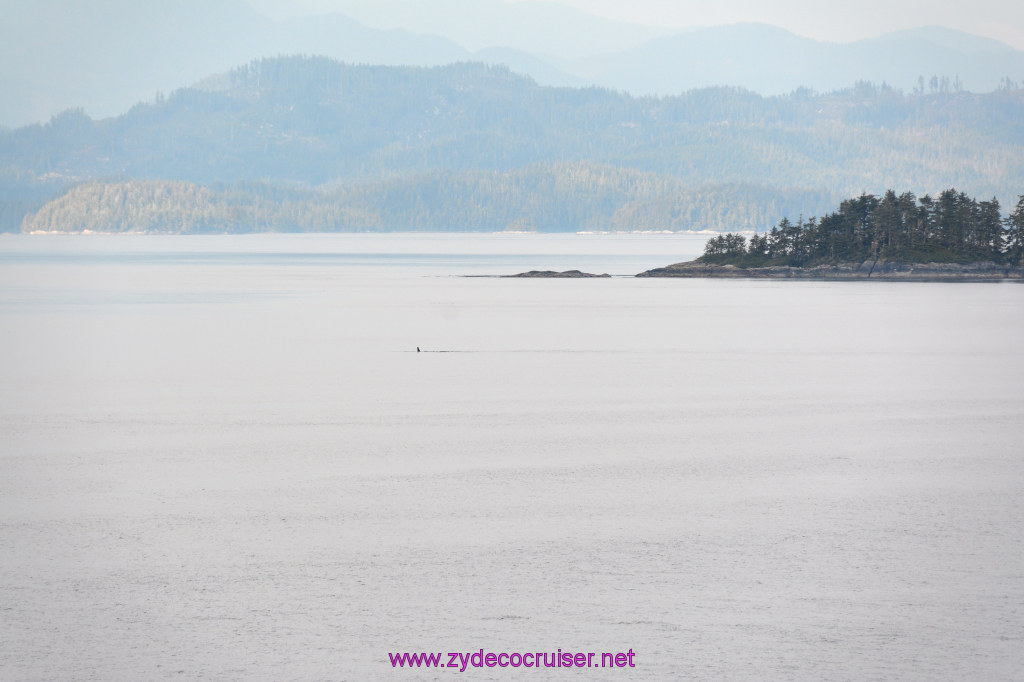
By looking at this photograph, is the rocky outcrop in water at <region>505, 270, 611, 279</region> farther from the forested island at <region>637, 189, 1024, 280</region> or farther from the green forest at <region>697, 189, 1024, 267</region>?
the green forest at <region>697, 189, 1024, 267</region>

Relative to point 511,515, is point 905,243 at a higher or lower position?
higher

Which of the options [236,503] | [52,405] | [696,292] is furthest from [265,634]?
[696,292]

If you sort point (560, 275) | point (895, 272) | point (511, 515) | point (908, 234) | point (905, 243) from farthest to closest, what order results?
point (560, 275)
point (895, 272)
point (905, 243)
point (908, 234)
point (511, 515)

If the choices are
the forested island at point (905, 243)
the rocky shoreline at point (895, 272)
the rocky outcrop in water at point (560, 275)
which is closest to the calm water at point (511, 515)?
the forested island at point (905, 243)

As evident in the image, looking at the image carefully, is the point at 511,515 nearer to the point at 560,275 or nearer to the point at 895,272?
the point at 895,272

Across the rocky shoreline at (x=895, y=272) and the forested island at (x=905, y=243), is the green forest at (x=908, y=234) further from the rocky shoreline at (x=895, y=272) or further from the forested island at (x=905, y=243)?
the rocky shoreline at (x=895, y=272)

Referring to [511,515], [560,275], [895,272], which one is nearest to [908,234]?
[895,272]

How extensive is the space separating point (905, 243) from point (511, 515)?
12139cm

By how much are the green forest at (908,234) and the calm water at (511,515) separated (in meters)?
84.2

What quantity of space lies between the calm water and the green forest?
8422cm

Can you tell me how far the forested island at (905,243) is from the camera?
12925 centimetres

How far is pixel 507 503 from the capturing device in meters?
21.4

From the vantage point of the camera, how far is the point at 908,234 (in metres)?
131

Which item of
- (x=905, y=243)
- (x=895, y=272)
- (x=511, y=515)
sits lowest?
(x=511, y=515)
